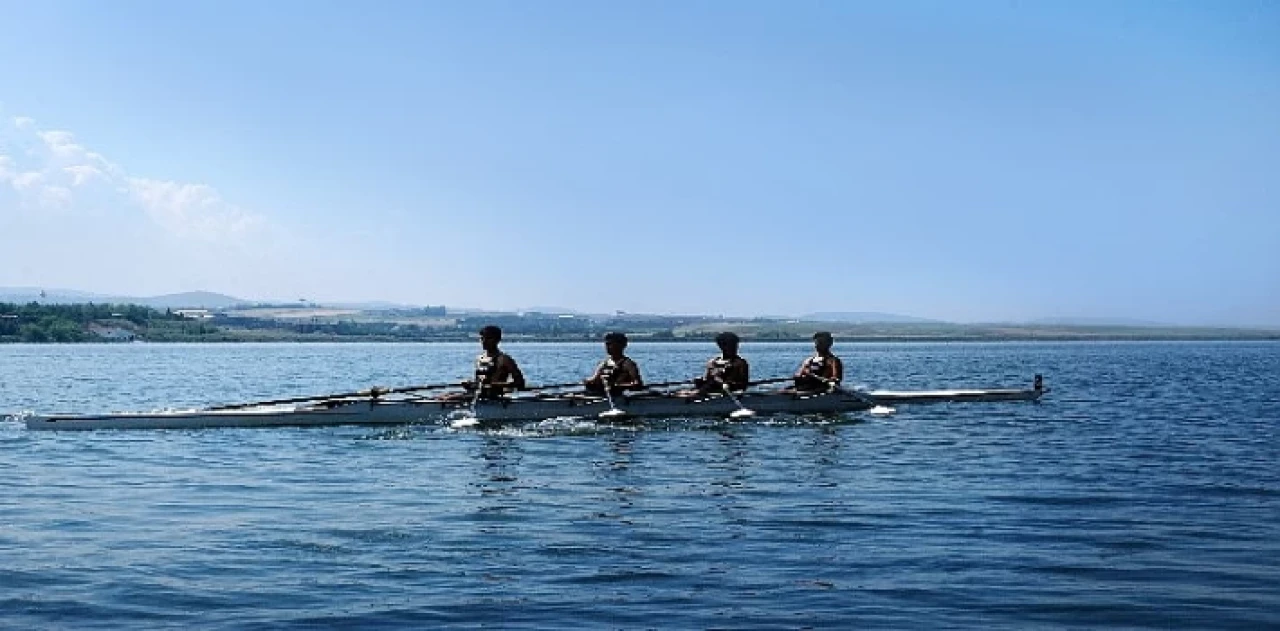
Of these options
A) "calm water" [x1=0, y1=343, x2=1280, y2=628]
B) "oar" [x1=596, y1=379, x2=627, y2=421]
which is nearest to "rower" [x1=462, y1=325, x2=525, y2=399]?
"calm water" [x1=0, y1=343, x2=1280, y2=628]

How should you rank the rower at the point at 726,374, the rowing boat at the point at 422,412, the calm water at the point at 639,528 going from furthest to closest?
the rower at the point at 726,374 → the rowing boat at the point at 422,412 → the calm water at the point at 639,528

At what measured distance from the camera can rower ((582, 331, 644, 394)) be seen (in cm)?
3200

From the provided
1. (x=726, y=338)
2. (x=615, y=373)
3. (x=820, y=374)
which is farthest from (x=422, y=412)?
(x=820, y=374)

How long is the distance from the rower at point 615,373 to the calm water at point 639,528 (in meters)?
1.37

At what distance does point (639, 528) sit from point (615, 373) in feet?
52.9

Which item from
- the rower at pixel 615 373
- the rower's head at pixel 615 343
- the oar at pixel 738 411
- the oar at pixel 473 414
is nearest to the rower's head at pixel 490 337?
the oar at pixel 473 414

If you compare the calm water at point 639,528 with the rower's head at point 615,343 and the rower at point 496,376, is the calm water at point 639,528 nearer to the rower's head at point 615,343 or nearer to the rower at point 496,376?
the rower at point 496,376

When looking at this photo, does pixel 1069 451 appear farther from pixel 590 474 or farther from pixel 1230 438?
pixel 590 474

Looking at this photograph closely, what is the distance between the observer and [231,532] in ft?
53.6

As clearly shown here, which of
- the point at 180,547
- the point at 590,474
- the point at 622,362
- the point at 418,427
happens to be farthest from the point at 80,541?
the point at 622,362

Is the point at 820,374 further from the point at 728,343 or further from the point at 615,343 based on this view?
the point at 615,343

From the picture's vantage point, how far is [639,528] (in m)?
16.3

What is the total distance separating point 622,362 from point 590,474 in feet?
34.0

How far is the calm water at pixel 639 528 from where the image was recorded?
12.0 m
